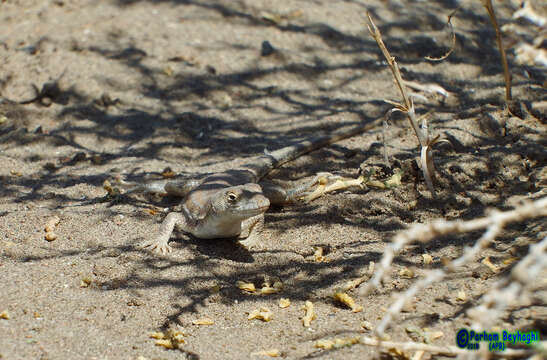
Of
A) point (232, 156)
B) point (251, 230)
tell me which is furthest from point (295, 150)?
point (251, 230)

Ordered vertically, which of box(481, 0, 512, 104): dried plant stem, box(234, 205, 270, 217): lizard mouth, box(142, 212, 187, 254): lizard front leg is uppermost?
box(481, 0, 512, 104): dried plant stem

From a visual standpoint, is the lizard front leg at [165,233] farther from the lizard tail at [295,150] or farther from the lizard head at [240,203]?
the lizard tail at [295,150]

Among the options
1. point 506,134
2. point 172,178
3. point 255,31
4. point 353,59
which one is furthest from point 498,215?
point 255,31

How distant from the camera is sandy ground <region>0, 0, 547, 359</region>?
132 inches

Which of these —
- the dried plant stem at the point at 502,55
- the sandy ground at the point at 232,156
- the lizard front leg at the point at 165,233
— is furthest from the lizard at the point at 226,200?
the dried plant stem at the point at 502,55

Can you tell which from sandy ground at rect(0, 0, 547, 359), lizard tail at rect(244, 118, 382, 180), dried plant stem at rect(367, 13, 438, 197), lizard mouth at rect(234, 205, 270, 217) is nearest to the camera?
sandy ground at rect(0, 0, 547, 359)

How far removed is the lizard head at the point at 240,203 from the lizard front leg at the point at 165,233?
41 centimetres

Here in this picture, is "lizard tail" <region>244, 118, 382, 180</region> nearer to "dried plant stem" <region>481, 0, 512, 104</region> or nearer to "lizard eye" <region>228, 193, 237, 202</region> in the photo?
"lizard eye" <region>228, 193, 237, 202</region>

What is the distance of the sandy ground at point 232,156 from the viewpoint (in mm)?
3344

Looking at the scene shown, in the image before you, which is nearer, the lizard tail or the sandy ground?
the sandy ground

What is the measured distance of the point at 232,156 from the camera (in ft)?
19.3

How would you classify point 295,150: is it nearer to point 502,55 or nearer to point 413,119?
point 413,119

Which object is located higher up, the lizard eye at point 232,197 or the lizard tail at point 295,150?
the lizard tail at point 295,150

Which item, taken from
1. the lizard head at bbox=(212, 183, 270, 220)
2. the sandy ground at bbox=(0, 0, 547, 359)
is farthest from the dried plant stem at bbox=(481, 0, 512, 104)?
the lizard head at bbox=(212, 183, 270, 220)
